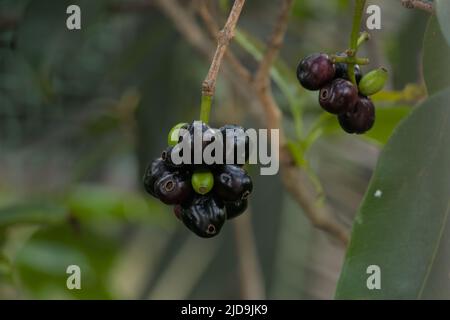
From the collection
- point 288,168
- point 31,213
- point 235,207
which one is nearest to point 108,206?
point 31,213

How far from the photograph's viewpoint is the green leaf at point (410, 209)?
0.90 m

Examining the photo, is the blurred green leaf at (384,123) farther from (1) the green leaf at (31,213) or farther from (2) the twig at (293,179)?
(1) the green leaf at (31,213)

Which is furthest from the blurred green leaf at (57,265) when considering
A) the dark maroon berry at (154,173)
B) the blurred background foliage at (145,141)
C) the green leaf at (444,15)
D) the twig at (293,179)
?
the green leaf at (444,15)

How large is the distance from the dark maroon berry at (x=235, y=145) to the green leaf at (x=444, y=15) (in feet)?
0.71

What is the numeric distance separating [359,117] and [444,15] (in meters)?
0.18

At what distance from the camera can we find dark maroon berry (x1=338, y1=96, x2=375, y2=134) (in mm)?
882

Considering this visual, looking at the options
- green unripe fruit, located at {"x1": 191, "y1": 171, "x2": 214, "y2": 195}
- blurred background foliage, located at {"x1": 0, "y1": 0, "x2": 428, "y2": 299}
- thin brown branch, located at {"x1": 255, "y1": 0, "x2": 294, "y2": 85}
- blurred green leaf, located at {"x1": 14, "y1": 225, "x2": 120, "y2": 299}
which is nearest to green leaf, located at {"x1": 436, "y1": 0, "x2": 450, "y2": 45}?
green unripe fruit, located at {"x1": 191, "y1": 171, "x2": 214, "y2": 195}

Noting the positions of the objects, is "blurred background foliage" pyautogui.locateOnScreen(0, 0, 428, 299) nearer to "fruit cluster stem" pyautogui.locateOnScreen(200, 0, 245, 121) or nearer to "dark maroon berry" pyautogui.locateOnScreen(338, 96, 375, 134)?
"dark maroon berry" pyautogui.locateOnScreen(338, 96, 375, 134)

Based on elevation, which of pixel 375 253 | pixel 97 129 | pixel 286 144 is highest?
pixel 97 129

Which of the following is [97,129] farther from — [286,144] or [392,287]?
[392,287]

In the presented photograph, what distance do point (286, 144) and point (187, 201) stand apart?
468 millimetres

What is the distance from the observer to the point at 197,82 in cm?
224
